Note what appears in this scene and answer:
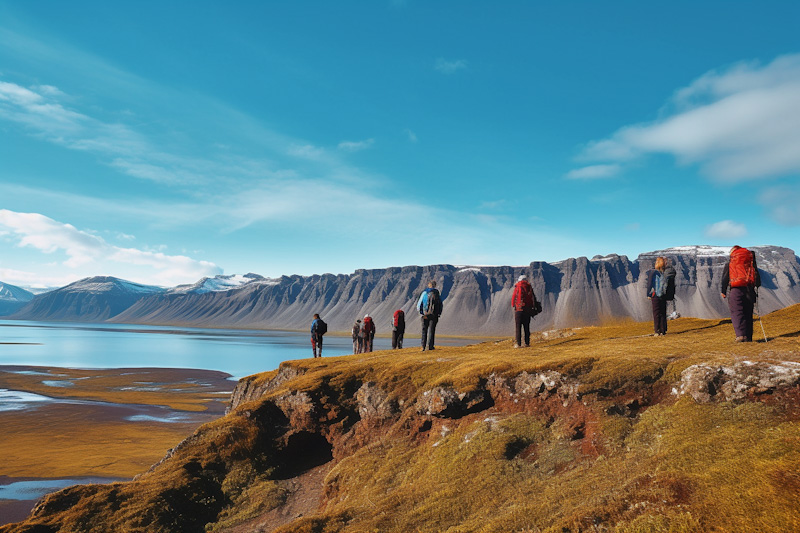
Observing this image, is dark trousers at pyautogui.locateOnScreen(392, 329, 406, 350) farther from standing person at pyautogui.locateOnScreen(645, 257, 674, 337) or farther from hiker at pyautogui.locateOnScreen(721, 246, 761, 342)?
hiker at pyautogui.locateOnScreen(721, 246, 761, 342)

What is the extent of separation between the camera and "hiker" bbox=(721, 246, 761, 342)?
16.0m

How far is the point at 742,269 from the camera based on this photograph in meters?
16.4

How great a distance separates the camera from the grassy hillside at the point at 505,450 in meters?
9.08

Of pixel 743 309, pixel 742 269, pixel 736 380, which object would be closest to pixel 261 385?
pixel 736 380

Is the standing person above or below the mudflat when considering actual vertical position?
above

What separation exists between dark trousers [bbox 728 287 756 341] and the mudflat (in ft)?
116

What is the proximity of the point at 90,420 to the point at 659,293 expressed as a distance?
57401 millimetres

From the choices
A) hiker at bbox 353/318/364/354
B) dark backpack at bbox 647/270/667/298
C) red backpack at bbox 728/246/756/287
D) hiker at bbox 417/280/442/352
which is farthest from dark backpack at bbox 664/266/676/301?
hiker at bbox 353/318/364/354

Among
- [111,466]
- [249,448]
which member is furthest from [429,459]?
[111,466]

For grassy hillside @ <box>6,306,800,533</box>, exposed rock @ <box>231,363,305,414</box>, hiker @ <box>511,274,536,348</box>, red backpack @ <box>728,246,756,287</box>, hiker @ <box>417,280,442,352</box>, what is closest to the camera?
grassy hillside @ <box>6,306,800,533</box>

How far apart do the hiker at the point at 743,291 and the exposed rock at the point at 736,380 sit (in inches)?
163

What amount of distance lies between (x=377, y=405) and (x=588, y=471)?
9900 mm

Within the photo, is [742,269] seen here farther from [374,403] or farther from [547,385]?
[374,403]

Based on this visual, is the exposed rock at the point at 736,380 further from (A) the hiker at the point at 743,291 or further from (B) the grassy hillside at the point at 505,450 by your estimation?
(A) the hiker at the point at 743,291
